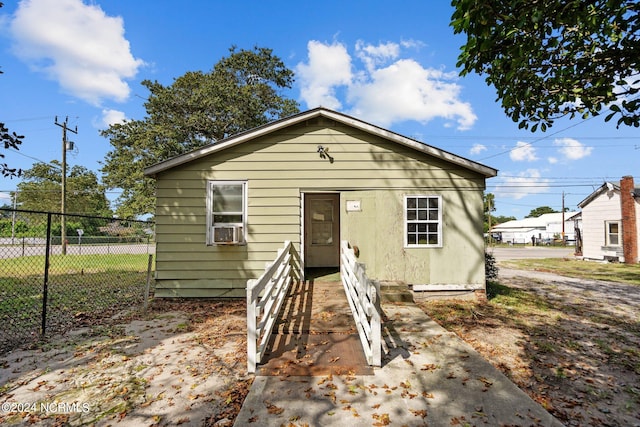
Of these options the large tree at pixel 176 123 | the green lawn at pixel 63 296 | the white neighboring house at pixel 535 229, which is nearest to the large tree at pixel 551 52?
the green lawn at pixel 63 296

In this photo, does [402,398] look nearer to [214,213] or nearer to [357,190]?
[357,190]

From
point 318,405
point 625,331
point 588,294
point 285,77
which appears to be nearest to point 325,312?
point 318,405

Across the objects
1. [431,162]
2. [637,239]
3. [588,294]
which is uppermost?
[431,162]

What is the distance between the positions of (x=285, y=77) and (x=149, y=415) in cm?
2739

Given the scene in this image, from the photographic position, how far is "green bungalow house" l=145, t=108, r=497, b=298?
298 inches

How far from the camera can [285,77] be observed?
26594mm

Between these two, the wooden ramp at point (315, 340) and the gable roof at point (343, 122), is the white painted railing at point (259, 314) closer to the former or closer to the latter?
the wooden ramp at point (315, 340)

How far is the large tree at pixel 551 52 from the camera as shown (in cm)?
384

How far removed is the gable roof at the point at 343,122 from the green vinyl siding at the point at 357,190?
0.18 meters

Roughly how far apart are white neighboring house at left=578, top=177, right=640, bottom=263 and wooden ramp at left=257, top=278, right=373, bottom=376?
1880 cm

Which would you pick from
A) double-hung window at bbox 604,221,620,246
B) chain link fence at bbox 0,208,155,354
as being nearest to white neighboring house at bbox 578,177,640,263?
double-hung window at bbox 604,221,620,246

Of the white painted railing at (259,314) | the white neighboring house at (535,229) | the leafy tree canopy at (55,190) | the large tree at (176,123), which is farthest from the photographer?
the white neighboring house at (535,229)

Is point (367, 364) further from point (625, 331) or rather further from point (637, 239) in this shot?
point (637, 239)

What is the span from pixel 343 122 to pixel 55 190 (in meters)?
46.6
